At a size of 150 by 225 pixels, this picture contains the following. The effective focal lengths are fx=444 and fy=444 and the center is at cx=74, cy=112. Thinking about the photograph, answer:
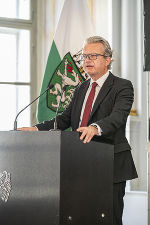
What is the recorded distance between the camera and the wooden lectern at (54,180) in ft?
7.23

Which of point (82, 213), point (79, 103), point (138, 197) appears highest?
point (79, 103)

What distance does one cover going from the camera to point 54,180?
2.20 meters

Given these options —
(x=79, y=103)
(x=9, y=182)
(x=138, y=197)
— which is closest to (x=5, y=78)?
(x=138, y=197)

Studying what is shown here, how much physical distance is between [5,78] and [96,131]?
3.61 m

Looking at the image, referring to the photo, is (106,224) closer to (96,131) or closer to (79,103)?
(96,131)

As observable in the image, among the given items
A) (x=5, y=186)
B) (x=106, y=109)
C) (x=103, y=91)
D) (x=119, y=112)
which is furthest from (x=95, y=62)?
(x=5, y=186)

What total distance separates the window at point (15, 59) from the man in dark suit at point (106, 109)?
2.74 metres

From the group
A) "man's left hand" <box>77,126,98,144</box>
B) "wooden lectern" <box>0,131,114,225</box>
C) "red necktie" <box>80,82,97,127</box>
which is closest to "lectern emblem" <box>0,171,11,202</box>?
"wooden lectern" <box>0,131,114,225</box>

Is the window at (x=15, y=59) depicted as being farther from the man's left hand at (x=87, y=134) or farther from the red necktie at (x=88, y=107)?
the man's left hand at (x=87, y=134)

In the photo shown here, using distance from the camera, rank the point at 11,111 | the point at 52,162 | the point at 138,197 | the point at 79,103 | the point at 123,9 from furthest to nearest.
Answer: the point at 11,111, the point at 123,9, the point at 138,197, the point at 79,103, the point at 52,162

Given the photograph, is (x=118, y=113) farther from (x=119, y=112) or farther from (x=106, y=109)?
(x=106, y=109)

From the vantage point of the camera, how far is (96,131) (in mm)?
2387

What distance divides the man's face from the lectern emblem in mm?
912

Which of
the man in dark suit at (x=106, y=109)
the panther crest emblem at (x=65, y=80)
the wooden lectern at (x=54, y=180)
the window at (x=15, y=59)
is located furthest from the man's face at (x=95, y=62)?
the window at (x=15, y=59)
